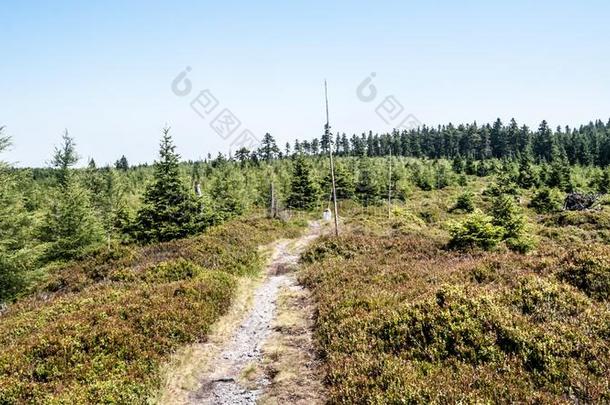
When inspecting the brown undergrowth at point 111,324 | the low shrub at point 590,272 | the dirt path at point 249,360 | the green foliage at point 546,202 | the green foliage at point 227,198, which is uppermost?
the green foliage at point 227,198

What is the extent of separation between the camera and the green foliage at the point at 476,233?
2036 cm

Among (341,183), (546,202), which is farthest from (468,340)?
(341,183)

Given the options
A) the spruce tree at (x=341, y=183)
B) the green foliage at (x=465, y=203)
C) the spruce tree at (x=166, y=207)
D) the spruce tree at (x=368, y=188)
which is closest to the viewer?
the spruce tree at (x=166, y=207)

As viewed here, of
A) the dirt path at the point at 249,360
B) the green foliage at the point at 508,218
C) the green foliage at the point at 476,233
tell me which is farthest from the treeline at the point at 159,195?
the dirt path at the point at 249,360

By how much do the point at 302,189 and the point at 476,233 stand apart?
34.3m

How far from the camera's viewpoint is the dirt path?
8938mm

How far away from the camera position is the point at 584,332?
885cm

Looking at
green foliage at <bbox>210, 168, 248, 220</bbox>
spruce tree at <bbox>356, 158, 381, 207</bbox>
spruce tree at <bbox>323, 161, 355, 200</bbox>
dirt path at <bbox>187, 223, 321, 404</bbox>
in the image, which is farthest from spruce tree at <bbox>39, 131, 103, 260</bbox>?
spruce tree at <bbox>356, 158, 381, 207</bbox>

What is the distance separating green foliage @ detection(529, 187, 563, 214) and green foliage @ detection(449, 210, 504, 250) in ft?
122

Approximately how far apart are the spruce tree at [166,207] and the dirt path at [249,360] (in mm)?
Result: 13734

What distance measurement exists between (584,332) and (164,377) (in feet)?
32.3

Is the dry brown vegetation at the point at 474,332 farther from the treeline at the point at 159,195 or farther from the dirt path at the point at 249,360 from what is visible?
the treeline at the point at 159,195

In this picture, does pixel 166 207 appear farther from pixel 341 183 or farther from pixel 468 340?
pixel 341 183

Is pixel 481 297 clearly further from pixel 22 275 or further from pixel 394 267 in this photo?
pixel 22 275
